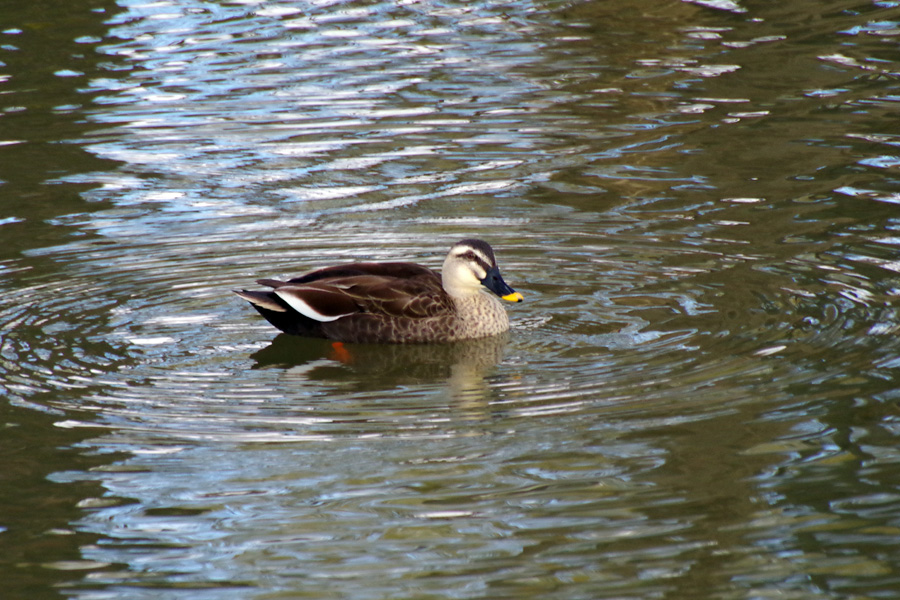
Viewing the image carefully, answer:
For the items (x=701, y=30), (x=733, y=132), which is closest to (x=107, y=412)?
(x=733, y=132)

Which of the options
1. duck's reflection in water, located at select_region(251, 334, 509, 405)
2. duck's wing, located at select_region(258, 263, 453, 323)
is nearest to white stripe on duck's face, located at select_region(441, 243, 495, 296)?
duck's wing, located at select_region(258, 263, 453, 323)

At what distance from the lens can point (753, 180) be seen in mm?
12383

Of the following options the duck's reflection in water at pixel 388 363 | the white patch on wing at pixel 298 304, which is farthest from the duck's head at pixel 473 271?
the white patch on wing at pixel 298 304

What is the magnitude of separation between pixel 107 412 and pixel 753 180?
6964 mm

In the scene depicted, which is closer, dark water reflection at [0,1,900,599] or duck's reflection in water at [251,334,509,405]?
dark water reflection at [0,1,900,599]

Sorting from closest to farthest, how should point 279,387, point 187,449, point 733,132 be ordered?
point 187,449 < point 279,387 < point 733,132

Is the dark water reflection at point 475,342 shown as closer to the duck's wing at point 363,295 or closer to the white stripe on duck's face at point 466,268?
the duck's wing at point 363,295

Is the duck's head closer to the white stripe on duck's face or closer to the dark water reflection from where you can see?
the white stripe on duck's face

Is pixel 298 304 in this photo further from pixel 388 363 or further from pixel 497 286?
pixel 497 286

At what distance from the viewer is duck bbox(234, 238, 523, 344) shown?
365 inches

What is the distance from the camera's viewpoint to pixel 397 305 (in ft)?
30.8

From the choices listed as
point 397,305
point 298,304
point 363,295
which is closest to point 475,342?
point 397,305

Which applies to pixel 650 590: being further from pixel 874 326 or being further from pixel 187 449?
pixel 874 326

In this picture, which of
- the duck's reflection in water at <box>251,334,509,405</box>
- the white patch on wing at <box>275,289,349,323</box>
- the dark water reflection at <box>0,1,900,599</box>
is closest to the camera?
the dark water reflection at <box>0,1,900,599</box>
